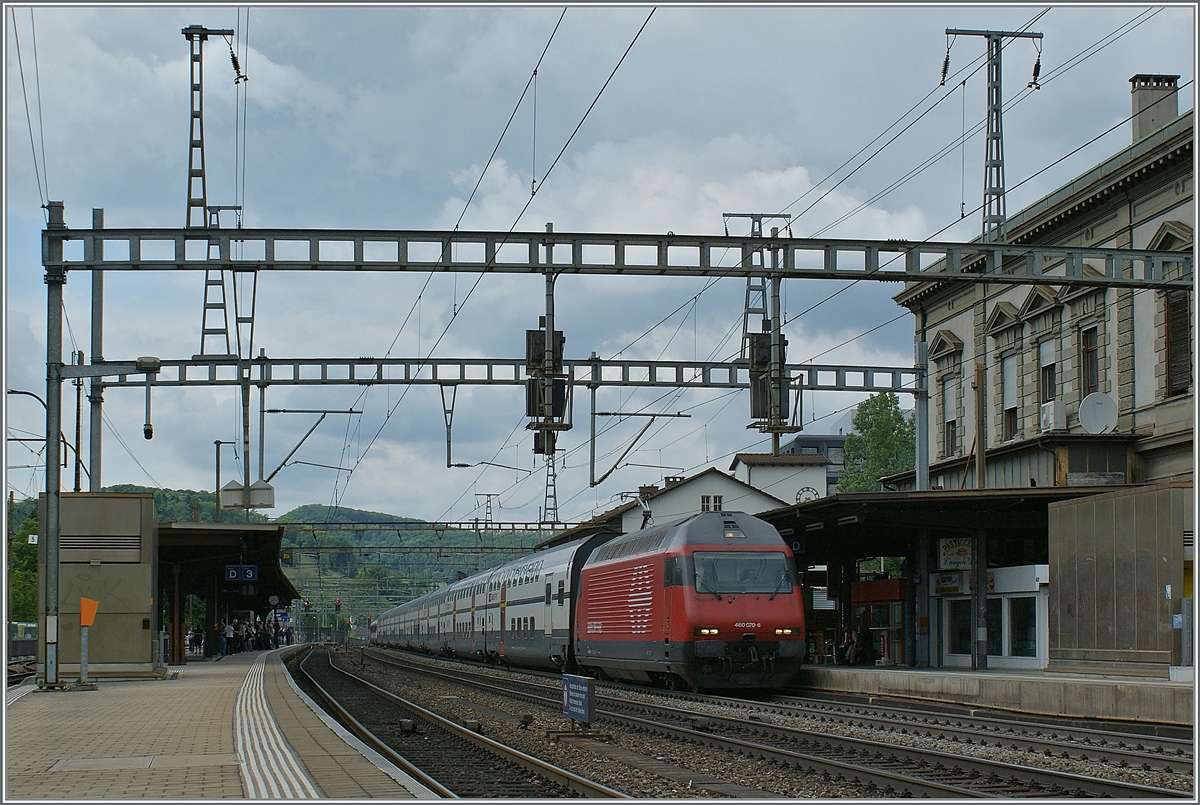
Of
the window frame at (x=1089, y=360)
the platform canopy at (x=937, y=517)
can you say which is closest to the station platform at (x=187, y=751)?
the platform canopy at (x=937, y=517)

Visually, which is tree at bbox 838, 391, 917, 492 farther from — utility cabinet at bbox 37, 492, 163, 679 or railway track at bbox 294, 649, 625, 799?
railway track at bbox 294, 649, 625, 799

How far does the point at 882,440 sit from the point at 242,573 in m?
44.1

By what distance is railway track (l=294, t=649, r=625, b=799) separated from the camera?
11.5 meters

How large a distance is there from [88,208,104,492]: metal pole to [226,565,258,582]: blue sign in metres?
9.66

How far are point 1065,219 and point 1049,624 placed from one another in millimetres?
14671

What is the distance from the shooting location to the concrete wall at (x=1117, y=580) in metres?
20.7

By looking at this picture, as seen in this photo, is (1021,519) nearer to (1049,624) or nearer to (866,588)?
(1049,624)

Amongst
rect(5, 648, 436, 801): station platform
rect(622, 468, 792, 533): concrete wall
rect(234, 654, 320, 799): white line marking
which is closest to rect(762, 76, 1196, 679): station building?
rect(5, 648, 436, 801): station platform

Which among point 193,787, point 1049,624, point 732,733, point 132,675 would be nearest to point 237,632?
point 132,675

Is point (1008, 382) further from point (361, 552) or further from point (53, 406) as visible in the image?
point (361, 552)

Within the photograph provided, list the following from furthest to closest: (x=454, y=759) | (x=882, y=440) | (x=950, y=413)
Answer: (x=882, y=440) → (x=950, y=413) → (x=454, y=759)

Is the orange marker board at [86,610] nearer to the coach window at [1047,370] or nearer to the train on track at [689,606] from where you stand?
the train on track at [689,606]

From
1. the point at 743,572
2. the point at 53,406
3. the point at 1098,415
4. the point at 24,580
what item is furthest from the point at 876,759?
the point at 24,580

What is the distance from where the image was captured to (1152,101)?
35.9 meters
